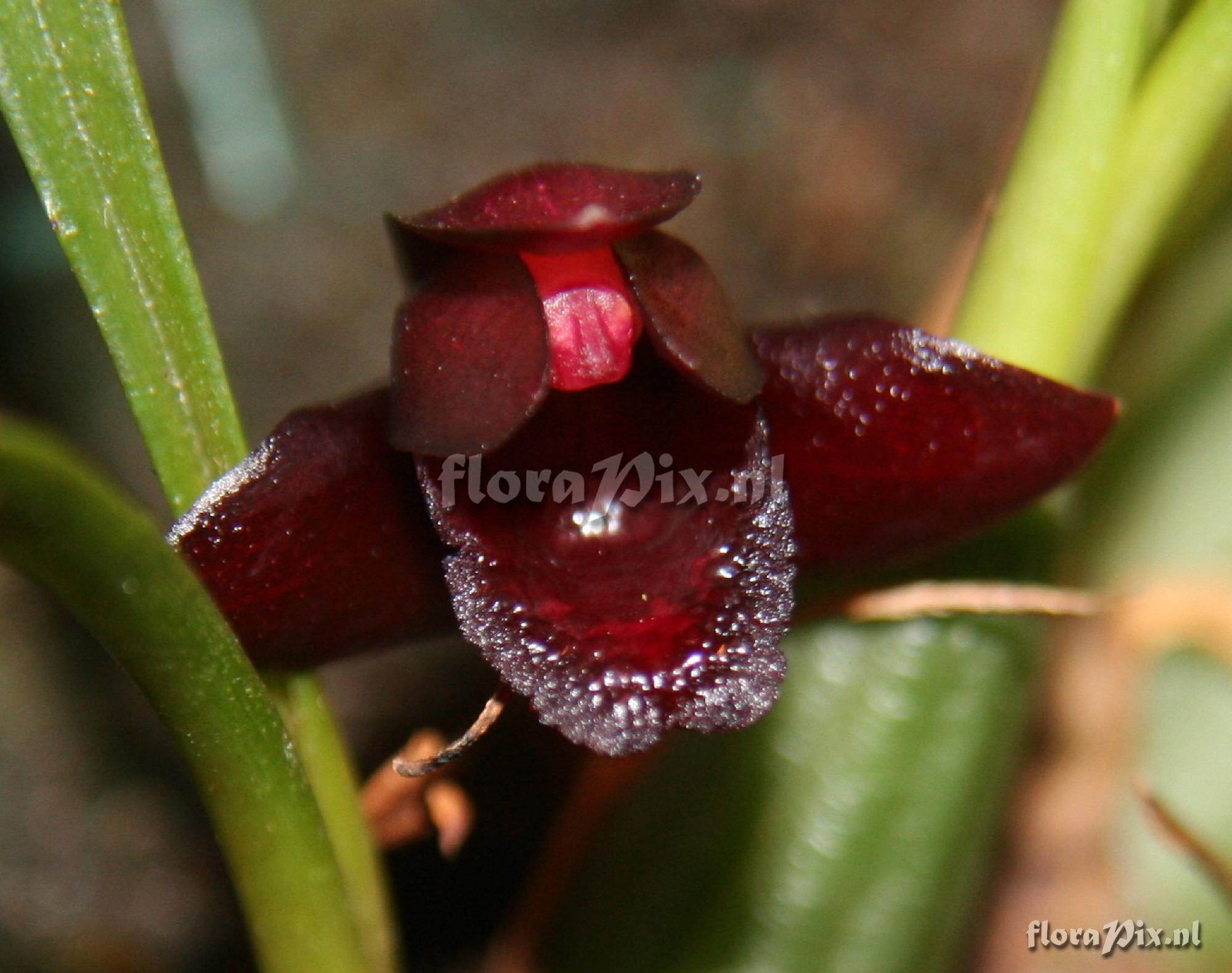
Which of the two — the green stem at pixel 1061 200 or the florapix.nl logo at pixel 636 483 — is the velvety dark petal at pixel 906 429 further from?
the green stem at pixel 1061 200

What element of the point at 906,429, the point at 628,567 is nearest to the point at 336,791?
the point at 628,567

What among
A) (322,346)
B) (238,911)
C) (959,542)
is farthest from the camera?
(322,346)

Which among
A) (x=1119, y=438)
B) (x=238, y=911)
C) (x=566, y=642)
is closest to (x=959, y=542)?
(x=566, y=642)

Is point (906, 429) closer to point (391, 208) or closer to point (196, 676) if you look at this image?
point (196, 676)

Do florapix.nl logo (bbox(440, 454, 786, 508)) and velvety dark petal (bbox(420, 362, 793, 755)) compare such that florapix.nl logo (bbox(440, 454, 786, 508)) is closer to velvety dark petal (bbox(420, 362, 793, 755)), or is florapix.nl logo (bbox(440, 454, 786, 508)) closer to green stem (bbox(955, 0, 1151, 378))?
velvety dark petal (bbox(420, 362, 793, 755))

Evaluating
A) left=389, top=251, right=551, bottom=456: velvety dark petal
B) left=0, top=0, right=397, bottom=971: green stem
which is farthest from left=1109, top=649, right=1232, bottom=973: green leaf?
left=0, top=0, right=397, bottom=971: green stem

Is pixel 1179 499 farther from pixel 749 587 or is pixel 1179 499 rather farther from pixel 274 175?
pixel 274 175
